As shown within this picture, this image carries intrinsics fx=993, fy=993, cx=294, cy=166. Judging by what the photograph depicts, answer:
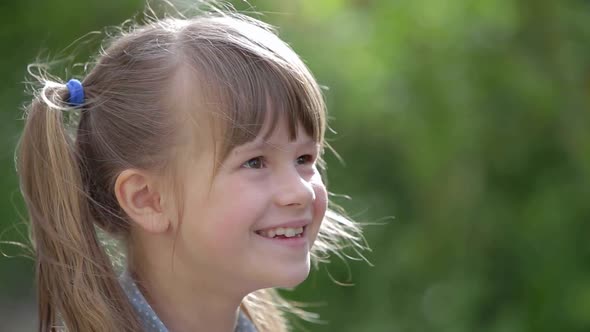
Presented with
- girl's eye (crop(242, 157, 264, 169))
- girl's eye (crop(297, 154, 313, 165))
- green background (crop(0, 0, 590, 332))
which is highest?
girl's eye (crop(242, 157, 264, 169))

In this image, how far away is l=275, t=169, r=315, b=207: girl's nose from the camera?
1.80 meters

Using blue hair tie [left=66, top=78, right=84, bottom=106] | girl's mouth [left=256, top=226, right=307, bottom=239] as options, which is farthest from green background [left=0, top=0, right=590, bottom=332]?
girl's mouth [left=256, top=226, right=307, bottom=239]

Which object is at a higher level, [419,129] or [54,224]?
Result: [54,224]

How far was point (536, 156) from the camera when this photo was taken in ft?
10.7

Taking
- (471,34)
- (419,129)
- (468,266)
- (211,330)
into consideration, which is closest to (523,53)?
(471,34)

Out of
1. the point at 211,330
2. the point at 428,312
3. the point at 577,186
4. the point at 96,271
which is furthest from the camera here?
the point at 428,312

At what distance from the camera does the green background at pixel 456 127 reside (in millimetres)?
3084

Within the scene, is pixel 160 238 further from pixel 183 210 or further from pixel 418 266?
pixel 418 266

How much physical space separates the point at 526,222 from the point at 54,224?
5.91ft

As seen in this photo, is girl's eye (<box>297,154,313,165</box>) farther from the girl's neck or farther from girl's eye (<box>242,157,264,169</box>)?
the girl's neck

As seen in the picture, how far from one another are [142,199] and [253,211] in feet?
0.76

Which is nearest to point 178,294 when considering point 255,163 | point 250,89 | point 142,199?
point 142,199

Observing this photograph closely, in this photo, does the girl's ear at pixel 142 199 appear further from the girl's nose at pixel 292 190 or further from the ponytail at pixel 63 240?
the girl's nose at pixel 292 190

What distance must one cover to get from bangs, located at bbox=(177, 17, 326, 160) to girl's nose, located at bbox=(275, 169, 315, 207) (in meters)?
0.07
